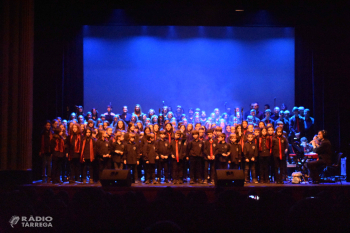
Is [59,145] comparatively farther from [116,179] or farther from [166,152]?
[166,152]

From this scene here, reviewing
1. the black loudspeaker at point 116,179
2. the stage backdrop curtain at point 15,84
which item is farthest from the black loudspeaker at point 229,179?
the stage backdrop curtain at point 15,84

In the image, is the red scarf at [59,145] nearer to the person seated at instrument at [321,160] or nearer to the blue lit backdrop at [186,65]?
the blue lit backdrop at [186,65]

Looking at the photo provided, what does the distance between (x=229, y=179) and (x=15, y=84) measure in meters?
5.49

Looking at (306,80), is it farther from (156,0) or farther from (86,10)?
(86,10)

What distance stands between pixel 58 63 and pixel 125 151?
4.50 meters

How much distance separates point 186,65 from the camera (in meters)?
11.7

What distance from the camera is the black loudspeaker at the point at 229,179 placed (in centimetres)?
629

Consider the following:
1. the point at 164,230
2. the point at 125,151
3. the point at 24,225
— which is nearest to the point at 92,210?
the point at 24,225

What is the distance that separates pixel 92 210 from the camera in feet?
9.48

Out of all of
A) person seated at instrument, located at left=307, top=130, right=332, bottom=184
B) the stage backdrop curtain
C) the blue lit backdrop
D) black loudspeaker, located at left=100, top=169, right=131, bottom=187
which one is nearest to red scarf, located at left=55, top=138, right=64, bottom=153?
the stage backdrop curtain

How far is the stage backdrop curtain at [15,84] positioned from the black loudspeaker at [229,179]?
460cm

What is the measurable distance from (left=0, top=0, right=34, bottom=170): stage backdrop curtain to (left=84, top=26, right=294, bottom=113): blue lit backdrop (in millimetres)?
4094

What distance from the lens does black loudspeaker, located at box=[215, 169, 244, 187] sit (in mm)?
6289

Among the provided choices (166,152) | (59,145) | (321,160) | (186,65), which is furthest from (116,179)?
(186,65)
